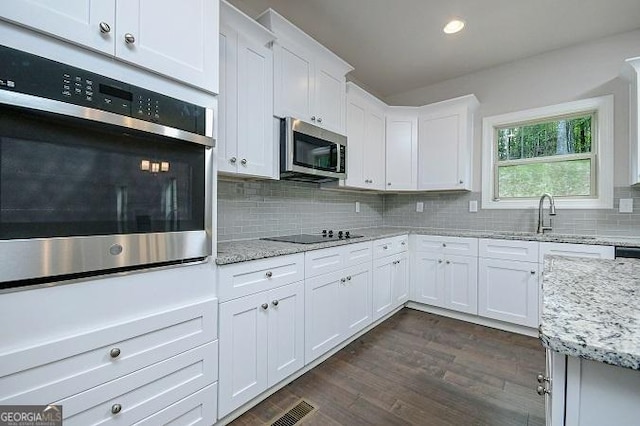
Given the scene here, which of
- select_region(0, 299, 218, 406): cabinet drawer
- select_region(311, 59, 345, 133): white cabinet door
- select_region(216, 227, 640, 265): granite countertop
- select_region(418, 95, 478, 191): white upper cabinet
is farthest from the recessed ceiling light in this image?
select_region(0, 299, 218, 406): cabinet drawer

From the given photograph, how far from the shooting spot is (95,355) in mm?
1030

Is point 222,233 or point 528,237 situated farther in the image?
point 528,237

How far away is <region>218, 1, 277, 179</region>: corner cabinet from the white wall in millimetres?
2533

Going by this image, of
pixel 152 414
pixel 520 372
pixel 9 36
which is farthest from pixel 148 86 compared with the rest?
pixel 520 372

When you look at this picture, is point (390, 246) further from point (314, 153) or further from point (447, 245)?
point (314, 153)

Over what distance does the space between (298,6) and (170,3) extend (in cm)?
135

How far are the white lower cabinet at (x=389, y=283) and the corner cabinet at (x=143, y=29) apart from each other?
209 centimetres

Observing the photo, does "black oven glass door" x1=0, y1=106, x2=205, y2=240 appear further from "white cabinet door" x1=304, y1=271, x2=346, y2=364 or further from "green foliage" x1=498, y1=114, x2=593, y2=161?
"green foliage" x1=498, y1=114, x2=593, y2=161

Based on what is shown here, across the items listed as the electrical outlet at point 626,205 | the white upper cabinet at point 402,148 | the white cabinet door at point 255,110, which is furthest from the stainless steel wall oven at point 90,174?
the electrical outlet at point 626,205

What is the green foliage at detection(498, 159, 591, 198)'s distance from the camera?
285cm

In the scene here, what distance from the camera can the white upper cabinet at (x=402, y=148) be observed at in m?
A: 3.44

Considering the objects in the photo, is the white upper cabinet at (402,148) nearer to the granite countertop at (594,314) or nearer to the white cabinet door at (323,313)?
the white cabinet door at (323,313)

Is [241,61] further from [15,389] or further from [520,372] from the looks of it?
[520,372]

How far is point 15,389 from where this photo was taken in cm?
88
